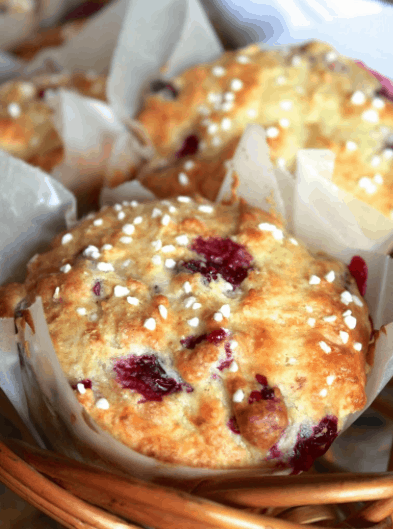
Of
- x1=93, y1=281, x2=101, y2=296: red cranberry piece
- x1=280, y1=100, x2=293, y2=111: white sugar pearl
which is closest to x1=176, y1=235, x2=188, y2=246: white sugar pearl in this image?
x1=93, y1=281, x2=101, y2=296: red cranberry piece

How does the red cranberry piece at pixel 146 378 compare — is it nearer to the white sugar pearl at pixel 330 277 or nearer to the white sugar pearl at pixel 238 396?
the white sugar pearl at pixel 238 396

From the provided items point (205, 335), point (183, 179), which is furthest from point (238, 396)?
point (183, 179)

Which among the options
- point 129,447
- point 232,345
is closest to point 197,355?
point 232,345

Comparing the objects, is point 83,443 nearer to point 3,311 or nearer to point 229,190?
point 3,311

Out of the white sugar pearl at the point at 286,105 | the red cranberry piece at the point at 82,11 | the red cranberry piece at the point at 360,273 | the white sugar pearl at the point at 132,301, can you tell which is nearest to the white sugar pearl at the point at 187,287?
the white sugar pearl at the point at 132,301

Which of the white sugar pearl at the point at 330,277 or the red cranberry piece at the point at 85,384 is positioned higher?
the white sugar pearl at the point at 330,277

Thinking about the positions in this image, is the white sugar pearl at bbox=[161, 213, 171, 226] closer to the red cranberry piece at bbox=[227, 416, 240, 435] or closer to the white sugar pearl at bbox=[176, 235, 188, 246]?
the white sugar pearl at bbox=[176, 235, 188, 246]
